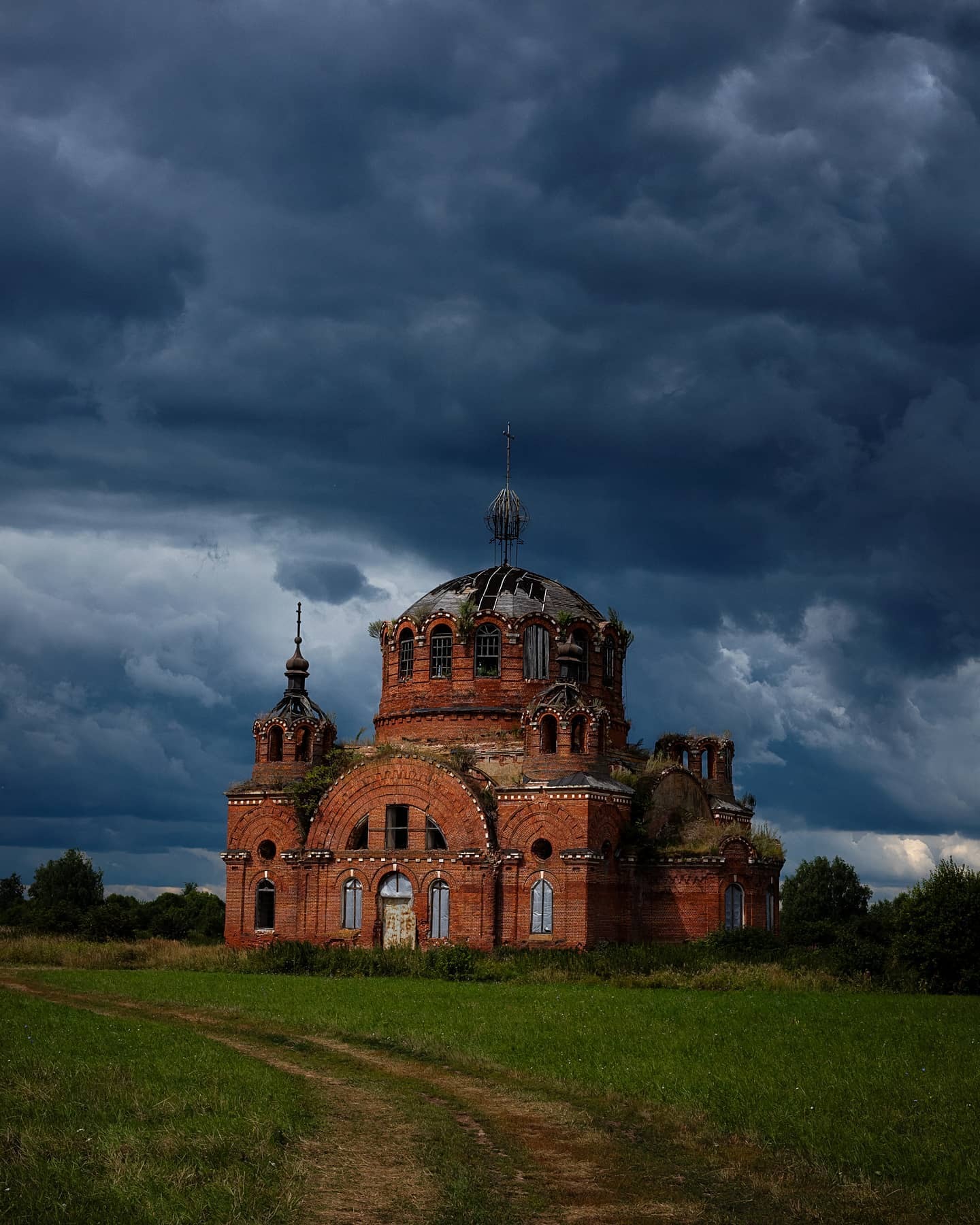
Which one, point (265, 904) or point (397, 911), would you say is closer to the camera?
point (397, 911)

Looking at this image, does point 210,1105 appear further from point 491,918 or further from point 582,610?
A: point 582,610

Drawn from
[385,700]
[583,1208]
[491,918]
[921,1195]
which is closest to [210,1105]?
[583,1208]

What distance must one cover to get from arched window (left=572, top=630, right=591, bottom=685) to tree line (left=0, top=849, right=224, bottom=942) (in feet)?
58.9

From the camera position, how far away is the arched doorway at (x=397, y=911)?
44.1 metres

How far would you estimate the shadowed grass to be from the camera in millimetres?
12352

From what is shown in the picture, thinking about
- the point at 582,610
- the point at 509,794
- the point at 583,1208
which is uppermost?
the point at 582,610

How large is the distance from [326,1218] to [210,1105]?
15.4 feet

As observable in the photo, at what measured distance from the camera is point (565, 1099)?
61.0 ft

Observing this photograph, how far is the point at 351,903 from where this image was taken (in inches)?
1780

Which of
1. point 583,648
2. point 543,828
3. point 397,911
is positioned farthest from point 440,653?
point 397,911

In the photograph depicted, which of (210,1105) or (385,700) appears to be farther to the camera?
(385,700)

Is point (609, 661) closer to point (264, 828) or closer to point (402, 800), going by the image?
point (402, 800)

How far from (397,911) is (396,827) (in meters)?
2.74

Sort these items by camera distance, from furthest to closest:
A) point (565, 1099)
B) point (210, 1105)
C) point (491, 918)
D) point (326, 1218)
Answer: point (491, 918), point (565, 1099), point (210, 1105), point (326, 1218)
